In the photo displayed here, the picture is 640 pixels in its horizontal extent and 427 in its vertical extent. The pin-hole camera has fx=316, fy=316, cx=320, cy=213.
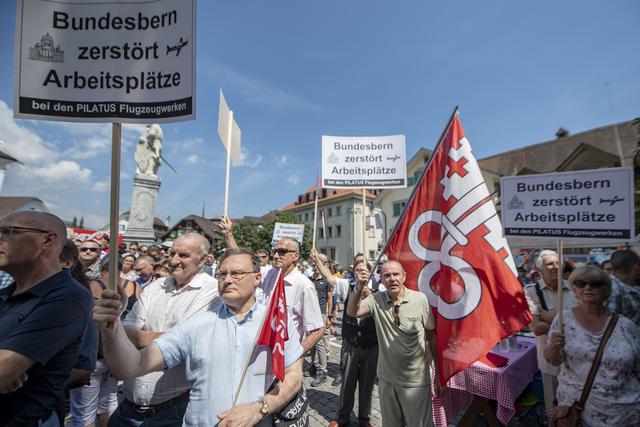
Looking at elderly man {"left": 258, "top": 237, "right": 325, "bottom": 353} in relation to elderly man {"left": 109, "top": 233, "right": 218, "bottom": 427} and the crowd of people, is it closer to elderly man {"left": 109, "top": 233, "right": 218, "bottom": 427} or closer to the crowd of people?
the crowd of people

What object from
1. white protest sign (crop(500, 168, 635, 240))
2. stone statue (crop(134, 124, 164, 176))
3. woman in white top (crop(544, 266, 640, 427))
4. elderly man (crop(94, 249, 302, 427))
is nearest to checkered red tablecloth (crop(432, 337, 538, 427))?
woman in white top (crop(544, 266, 640, 427))

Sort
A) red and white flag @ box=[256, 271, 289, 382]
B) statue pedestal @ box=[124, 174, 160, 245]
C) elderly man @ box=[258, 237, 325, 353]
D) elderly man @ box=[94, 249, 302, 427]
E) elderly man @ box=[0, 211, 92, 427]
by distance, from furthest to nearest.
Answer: statue pedestal @ box=[124, 174, 160, 245]
elderly man @ box=[258, 237, 325, 353]
red and white flag @ box=[256, 271, 289, 382]
elderly man @ box=[94, 249, 302, 427]
elderly man @ box=[0, 211, 92, 427]

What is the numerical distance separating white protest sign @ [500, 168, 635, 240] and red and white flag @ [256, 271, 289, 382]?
9.15ft

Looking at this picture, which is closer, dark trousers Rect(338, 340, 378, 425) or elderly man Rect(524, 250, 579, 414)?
elderly man Rect(524, 250, 579, 414)

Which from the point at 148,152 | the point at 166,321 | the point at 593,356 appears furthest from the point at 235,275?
the point at 148,152

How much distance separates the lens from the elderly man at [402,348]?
2.96 metres

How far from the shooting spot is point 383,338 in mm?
3197

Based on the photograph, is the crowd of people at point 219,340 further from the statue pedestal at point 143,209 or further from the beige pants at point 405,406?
the statue pedestal at point 143,209

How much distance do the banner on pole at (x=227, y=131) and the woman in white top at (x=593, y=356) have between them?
362cm

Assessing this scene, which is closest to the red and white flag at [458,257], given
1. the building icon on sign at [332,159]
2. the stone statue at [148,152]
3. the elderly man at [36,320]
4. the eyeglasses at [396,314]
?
the eyeglasses at [396,314]

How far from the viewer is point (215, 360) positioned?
5.65ft

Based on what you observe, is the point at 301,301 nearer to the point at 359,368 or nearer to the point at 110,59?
the point at 359,368

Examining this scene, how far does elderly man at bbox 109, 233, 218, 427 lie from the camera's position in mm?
2156

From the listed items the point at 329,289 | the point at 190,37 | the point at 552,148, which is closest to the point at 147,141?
the point at 329,289
